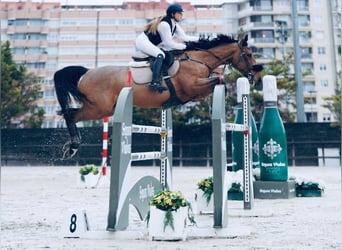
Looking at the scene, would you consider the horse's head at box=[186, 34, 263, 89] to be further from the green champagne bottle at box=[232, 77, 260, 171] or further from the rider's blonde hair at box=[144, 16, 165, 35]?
the green champagne bottle at box=[232, 77, 260, 171]

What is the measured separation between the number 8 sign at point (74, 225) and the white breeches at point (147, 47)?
1.39m

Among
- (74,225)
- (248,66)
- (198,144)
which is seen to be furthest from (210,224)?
(198,144)

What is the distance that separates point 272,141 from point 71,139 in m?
3.31

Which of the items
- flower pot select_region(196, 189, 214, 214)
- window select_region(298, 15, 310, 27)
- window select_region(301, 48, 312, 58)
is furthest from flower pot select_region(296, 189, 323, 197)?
window select_region(298, 15, 310, 27)

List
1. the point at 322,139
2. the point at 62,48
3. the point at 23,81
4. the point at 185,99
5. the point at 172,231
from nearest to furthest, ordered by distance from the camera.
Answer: the point at 172,231, the point at 185,99, the point at 322,139, the point at 23,81, the point at 62,48

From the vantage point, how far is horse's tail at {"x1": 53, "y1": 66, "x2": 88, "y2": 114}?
3.39 meters

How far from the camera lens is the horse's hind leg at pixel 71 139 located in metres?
3.25

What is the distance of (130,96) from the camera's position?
3.09m

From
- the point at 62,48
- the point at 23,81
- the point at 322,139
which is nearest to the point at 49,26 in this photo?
the point at 62,48

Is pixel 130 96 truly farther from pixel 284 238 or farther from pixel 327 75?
pixel 327 75

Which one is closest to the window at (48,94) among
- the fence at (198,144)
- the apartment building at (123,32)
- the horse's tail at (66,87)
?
the apartment building at (123,32)

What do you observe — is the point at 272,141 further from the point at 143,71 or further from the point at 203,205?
the point at 143,71

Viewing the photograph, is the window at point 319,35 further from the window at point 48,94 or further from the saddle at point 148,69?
the saddle at point 148,69

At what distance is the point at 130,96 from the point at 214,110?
26.2 inches
